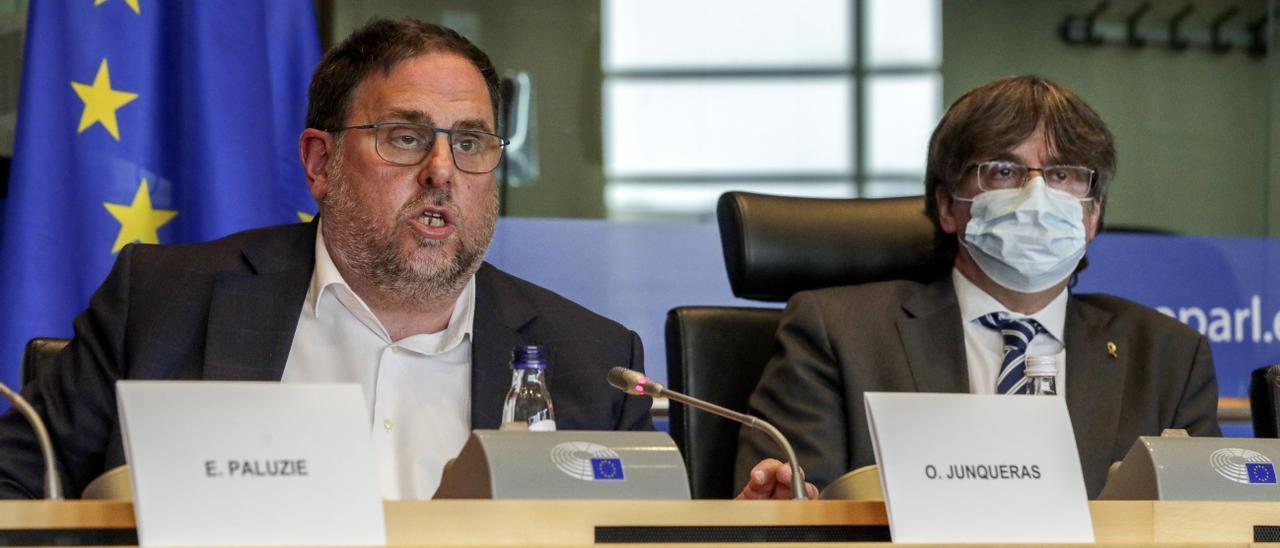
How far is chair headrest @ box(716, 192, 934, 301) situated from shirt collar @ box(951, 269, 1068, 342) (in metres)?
0.11

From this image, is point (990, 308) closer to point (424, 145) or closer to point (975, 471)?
point (424, 145)

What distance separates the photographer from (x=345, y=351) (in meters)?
2.37

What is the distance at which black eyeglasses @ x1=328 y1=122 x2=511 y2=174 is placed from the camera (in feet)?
7.72

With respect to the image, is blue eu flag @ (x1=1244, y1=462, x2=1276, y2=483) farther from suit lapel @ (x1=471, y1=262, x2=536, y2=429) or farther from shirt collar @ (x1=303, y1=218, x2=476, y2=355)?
shirt collar @ (x1=303, y1=218, x2=476, y2=355)

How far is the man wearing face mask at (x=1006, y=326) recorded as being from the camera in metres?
2.62

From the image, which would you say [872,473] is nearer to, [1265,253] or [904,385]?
[904,385]

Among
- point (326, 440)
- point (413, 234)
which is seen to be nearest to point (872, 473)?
point (326, 440)

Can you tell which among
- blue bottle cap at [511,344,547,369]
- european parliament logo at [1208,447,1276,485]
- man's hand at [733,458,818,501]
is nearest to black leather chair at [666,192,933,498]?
man's hand at [733,458,818,501]

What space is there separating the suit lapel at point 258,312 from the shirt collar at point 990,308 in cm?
115

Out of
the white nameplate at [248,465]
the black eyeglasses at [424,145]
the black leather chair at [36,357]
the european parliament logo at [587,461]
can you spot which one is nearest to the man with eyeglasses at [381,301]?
the black eyeglasses at [424,145]

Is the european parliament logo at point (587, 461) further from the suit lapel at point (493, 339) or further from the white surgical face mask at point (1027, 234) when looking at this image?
the white surgical face mask at point (1027, 234)

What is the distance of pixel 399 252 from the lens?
2336 millimetres

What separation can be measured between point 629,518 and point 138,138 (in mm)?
2115

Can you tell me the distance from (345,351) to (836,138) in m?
2.86
